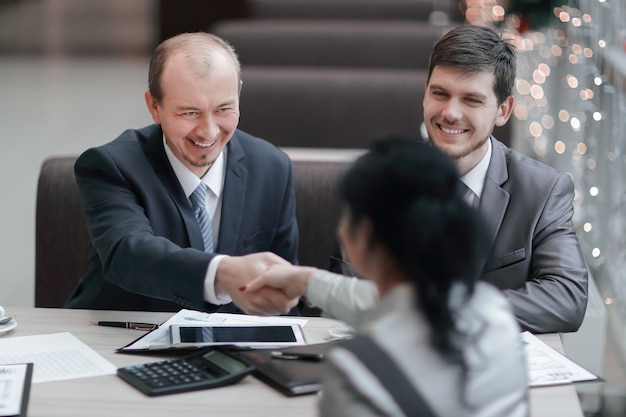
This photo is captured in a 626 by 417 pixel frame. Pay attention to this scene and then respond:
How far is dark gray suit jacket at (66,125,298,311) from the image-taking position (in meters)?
2.23

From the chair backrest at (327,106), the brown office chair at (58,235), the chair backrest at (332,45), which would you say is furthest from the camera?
the chair backrest at (332,45)

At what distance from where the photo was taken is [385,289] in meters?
1.34

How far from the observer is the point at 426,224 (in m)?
1.25

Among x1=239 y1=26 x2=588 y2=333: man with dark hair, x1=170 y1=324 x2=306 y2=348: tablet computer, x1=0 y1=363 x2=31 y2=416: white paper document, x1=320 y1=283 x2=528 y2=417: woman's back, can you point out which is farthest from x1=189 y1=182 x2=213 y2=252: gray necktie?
x1=320 y1=283 x2=528 y2=417: woman's back

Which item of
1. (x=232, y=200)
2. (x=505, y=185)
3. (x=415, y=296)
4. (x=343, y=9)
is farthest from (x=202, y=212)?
(x=343, y=9)

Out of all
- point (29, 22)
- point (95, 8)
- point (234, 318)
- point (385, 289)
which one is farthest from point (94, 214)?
point (95, 8)

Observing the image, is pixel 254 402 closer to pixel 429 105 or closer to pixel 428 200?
pixel 428 200

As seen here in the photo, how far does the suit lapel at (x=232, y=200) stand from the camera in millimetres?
2582

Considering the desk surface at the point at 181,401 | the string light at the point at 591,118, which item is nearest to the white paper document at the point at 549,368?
the desk surface at the point at 181,401

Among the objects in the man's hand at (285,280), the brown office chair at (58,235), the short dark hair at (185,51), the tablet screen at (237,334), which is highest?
the short dark hair at (185,51)

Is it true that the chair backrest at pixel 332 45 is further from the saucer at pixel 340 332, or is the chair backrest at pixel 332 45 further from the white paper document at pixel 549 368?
the white paper document at pixel 549 368

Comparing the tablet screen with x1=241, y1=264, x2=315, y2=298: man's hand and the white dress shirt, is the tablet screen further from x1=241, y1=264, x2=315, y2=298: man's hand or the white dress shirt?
the white dress shirt

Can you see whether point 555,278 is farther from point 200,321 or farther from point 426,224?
point 426,224

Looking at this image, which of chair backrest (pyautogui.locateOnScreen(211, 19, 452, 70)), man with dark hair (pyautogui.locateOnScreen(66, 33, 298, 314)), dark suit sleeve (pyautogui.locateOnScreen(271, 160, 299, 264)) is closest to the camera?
man with dark hair (pyautogui.locateOnScreen(66, 33, 298, 314))
